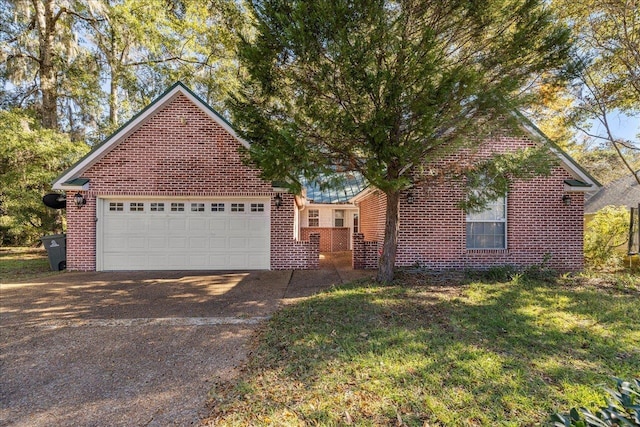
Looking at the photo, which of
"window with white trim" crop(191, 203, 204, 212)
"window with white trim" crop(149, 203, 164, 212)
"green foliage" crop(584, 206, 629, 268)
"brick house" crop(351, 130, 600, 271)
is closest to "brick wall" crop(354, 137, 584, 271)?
"brick house" crop(351, 130, 600, 271)

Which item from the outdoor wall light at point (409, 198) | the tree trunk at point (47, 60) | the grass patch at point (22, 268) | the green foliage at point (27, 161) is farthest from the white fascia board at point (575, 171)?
the tree trunk at point (47, 60)

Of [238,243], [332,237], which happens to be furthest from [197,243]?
[332,237]

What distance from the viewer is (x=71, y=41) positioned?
1418cm

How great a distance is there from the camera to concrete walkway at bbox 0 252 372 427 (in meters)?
2.82

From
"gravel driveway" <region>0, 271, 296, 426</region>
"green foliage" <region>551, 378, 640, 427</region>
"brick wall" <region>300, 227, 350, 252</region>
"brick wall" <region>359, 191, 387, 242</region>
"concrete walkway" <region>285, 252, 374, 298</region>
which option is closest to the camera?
"green foliage" <region>551, 378, 640, 427</region>

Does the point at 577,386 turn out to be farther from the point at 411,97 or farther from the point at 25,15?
the point at 25,15

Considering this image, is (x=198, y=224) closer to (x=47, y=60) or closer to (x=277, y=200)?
(x=277, y=200)

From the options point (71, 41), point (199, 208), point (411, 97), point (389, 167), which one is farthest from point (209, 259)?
point (71, 41)

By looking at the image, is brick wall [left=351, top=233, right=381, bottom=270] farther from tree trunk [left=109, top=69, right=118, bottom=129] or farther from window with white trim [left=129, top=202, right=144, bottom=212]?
tree trunk [left=109, top=69, right=118, bottom=129]

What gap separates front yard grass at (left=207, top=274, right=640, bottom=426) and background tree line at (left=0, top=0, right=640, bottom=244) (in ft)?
19.4

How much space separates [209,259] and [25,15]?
14400mm

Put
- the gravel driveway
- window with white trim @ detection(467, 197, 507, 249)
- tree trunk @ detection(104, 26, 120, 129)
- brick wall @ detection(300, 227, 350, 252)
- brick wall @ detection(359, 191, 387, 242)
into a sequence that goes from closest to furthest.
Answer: the gravel driveway, window with white trim @ detection(467, 197, 507, 249), brick wall @ detection(359, 191, 387, 242), tree trunk @ detection(104, 26, 120, 129), brick wall @ detection(300, 227, 350, 252)

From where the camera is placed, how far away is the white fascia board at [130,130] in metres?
8.94

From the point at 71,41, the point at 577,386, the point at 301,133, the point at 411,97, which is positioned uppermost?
the point at 71,41
